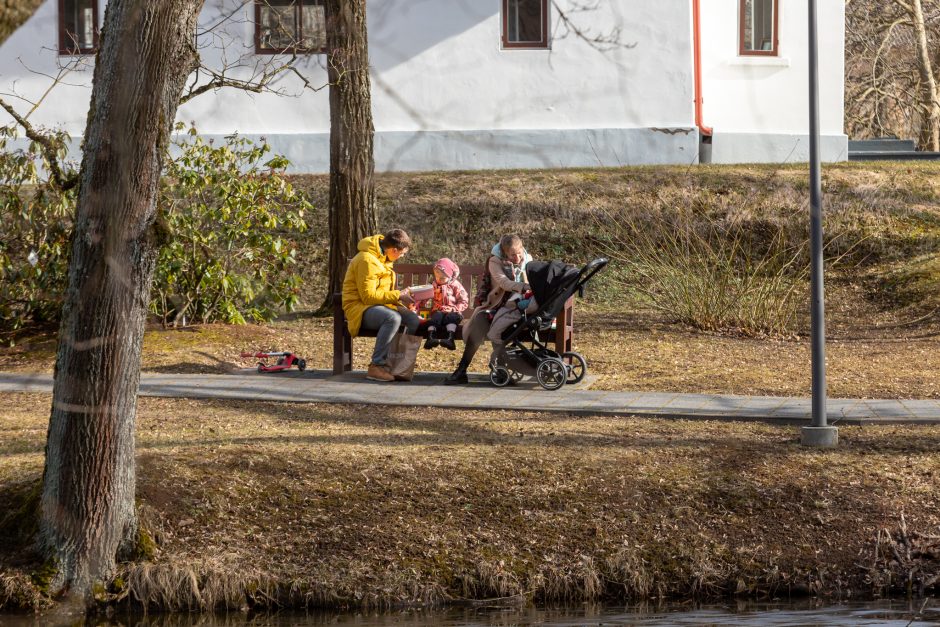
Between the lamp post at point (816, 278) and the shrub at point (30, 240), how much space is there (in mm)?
8148

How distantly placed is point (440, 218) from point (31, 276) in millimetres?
6981

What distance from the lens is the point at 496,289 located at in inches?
452

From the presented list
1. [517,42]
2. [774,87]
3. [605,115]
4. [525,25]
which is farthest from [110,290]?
[774,87]

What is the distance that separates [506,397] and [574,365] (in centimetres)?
105

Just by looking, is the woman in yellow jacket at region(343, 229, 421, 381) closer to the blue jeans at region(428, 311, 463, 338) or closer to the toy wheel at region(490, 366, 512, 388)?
the blue jeans at region(428, 311, 463, 338)

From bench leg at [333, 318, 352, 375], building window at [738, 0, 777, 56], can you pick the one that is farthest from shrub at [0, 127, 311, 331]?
building window at [738, 0, 777, 56]

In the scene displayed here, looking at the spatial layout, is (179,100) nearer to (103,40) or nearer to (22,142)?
(103,40)

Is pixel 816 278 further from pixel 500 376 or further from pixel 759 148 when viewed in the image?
pixel 759 148

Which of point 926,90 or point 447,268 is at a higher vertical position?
point 926,90

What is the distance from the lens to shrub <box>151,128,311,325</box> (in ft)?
46.1

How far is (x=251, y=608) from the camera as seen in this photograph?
7.14 m

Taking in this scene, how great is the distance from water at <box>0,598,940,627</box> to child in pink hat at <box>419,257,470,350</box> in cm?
454

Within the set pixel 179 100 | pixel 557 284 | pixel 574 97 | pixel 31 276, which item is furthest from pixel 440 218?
pixel 574 97

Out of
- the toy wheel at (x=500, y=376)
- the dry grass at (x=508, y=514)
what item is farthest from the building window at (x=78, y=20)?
the dry grass at (x=508, y=514)
